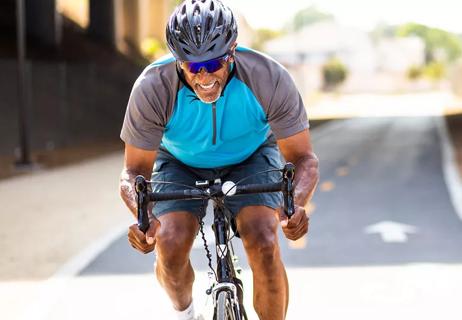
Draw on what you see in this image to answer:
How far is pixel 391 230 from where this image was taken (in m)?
9.19

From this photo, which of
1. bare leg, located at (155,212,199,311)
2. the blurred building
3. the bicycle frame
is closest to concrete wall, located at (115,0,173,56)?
bare leg, located at (155,212,199,311)

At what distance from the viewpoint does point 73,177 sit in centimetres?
1482

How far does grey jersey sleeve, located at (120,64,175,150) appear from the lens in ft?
12.6

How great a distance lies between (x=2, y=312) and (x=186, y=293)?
2.21m

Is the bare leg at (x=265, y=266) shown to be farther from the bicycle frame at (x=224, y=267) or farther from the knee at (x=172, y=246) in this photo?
the knee at (x=172, y=246)

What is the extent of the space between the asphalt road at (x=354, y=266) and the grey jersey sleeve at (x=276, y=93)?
2195 millimetres

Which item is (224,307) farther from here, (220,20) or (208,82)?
(220,20)

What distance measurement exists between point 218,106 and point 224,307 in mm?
958

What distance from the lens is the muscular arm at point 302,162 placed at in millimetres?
3816

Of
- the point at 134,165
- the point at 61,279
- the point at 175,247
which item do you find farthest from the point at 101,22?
the point at 175,247

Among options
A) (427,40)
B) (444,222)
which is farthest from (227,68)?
(427,40)

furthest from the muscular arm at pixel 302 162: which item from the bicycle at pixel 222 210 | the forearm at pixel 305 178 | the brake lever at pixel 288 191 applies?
the brake lever at pixel 288 191

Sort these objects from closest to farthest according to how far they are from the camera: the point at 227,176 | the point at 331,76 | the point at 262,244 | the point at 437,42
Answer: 1. the point at 262,244
2. the point at 227,176
3. the point at 331,76
4. the point at 437,42

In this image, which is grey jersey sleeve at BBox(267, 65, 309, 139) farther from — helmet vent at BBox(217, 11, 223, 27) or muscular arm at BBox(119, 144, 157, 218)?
muscular arm at BBox(119, 144, 157, 218)
